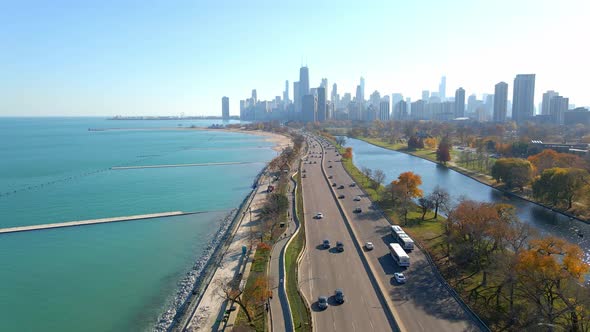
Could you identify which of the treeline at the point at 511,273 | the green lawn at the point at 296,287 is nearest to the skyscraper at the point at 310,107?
the green lawn at the point at 296,287

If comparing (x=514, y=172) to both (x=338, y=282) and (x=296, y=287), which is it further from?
(x=296, y=287)

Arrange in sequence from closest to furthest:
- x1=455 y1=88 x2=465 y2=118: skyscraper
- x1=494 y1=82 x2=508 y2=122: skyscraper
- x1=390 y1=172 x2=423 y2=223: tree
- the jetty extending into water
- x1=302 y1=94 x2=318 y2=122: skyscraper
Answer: x1=390 y1=172 x2=423 y2=223: tree → the jetty extending into water → x1=494 y1=82 x2=508 y2=122: skyscraper → x1=455 y1=88 x2=465 y2=118: skyscraper → x1=302 y1=94 x2=318 y2=122: skyscraper

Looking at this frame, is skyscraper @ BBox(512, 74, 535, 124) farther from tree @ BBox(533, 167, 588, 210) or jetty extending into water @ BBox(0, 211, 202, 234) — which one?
jetty extending into water @ BBox(0, 211, 202, 234)

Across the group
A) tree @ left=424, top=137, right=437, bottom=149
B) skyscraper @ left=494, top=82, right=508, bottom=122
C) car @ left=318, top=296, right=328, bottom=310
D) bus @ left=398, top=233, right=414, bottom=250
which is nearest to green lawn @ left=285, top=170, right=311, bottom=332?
car @ left=318, top=296, right=328, bottom=310

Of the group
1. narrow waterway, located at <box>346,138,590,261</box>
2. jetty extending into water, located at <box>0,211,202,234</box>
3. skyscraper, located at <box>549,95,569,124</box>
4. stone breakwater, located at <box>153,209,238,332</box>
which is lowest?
stone breakwater, located at <box>153,209,238,332</box>

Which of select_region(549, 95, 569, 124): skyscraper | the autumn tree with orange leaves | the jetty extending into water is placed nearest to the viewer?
the autumn tree with orange leaves

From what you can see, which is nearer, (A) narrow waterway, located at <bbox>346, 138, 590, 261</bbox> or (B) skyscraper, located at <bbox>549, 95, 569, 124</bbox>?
(A) narrow waterway, located at <bbox>346, 138, 590, 261</bbox>

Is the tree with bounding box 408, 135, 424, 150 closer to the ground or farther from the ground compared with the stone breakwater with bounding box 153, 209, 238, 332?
farther from the ground
